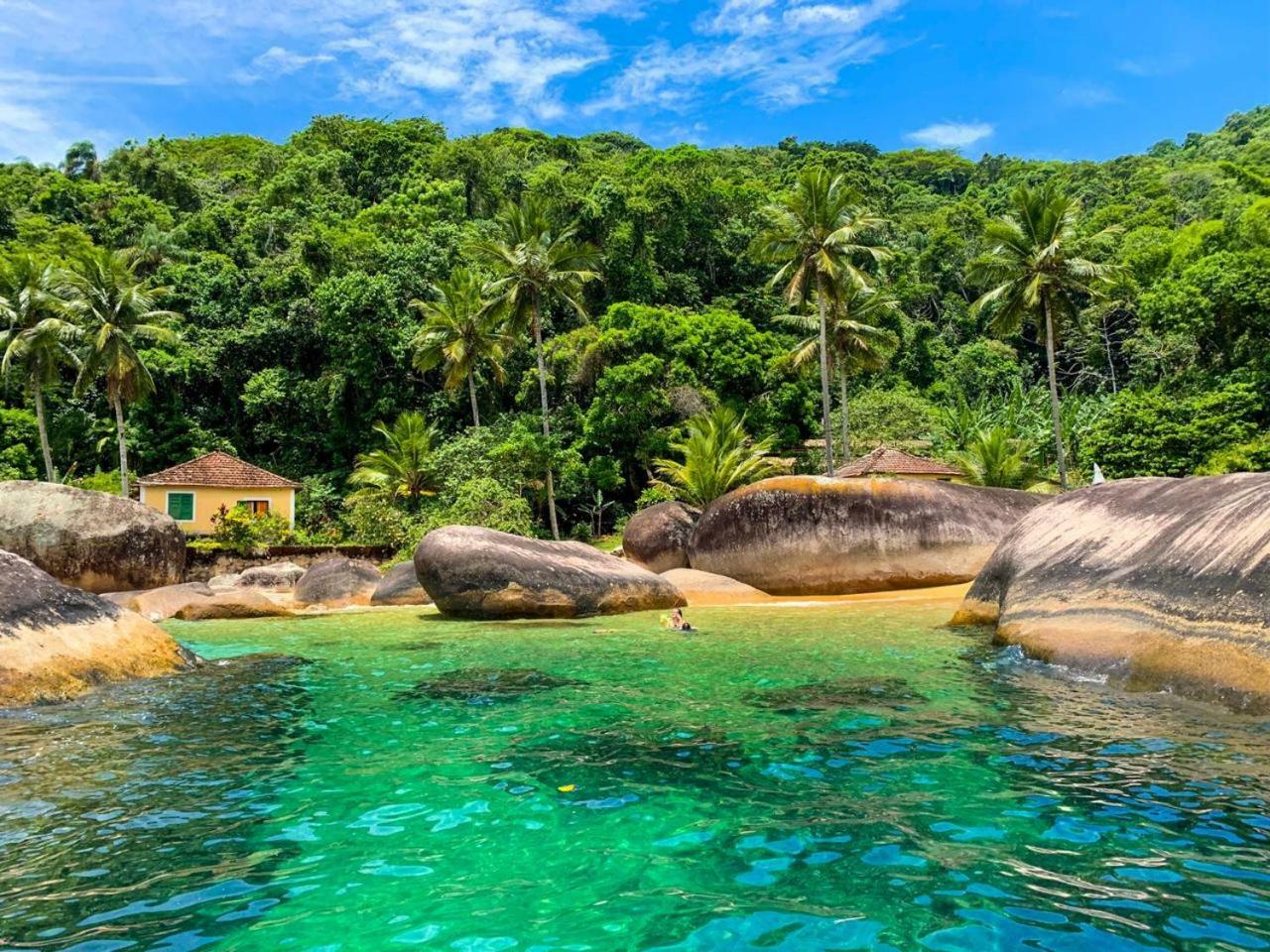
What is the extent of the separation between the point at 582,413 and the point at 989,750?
31201mm

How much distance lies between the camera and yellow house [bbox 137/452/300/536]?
34281 millimetres

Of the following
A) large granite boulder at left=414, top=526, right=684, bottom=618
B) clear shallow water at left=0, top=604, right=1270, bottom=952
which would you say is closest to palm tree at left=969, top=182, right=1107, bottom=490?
large granite boulder at left=414, top=526, right=684, bottom=618

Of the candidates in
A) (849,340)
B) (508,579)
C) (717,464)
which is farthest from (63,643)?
(849,340)

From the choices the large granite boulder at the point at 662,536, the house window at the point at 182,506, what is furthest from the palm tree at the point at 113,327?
the large granite boulder at the point at 662,536

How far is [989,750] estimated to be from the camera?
6.25 metres

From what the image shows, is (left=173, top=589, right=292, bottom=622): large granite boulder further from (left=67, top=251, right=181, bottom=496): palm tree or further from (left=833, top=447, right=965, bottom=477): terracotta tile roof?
(left=833, top=447, right=965, bottom=477): terracotta tile roof

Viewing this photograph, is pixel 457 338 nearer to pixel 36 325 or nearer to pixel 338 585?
pixel 338 585

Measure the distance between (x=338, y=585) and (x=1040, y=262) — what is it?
25.9m

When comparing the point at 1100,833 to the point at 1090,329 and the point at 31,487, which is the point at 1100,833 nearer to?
the point at 31,487

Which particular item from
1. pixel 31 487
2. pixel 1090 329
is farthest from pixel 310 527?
pixel 1090 329

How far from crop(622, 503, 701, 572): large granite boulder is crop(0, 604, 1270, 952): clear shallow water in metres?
13.5

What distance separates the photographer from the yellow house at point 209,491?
34.3 m

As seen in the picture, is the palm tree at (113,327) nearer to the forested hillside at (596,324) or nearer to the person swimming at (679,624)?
the forested hillside at (596,324)

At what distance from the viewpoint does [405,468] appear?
113 feet
